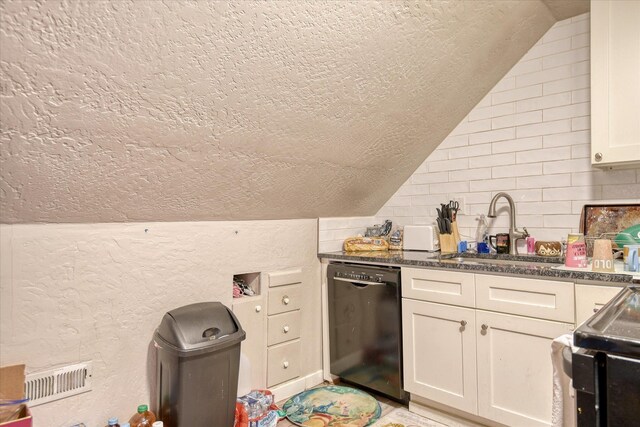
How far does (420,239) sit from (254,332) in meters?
1.35

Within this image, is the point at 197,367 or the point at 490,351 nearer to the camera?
the point at 197,367

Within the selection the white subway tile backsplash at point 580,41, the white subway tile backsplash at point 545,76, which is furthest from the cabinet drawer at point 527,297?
the white subway tile backsplash at point 580,41

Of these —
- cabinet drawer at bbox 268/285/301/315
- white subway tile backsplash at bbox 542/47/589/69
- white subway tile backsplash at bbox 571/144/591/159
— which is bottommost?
cabinet drawer at bbox 268/285/301/315

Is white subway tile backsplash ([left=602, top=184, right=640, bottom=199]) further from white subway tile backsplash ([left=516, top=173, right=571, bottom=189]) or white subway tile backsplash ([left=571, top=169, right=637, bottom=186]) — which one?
white subway tile backsplash ([left=516, top=173, right=571, bottom=189])

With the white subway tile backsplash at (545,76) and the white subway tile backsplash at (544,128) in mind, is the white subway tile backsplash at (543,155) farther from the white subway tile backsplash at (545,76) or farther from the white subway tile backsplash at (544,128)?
the white subway tile backsplash at (545,76)

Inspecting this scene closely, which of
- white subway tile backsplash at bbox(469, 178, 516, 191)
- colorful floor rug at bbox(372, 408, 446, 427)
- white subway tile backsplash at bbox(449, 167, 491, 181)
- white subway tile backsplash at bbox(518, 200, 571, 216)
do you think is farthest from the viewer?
white subway tile backsplash at bbox(449, 167, 491, 181)

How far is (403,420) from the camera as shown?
241 cm

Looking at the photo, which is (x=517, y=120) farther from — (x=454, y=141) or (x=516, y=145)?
(x=454, y=141)

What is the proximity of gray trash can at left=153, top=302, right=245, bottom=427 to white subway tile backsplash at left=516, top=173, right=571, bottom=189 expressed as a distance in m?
2.11

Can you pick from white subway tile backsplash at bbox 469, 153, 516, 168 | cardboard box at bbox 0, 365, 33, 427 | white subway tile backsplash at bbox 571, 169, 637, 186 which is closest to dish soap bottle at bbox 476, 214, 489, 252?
white subway tile backsplash at bbox 469, 153, 516, 168

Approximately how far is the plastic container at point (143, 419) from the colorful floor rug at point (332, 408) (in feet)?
2.70

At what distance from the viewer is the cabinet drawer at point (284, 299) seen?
270 cm

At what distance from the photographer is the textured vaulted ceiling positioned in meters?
1.36

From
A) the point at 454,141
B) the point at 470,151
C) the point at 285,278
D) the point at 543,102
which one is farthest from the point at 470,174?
the point at 285,278
